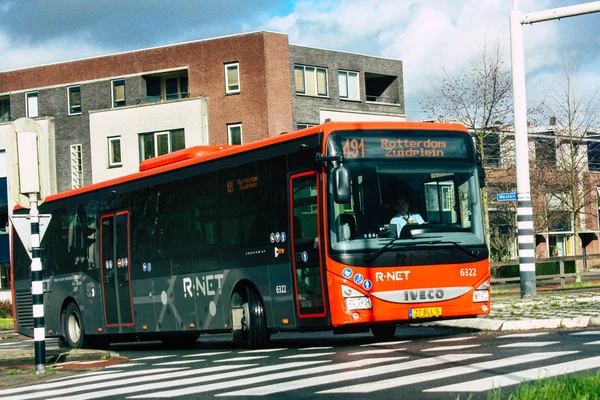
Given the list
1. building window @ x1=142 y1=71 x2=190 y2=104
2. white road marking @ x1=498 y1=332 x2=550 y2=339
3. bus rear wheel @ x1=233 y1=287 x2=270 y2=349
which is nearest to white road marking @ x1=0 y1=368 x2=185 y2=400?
bus rear wheel @ x1=233 y1=287 x2=270 y2=349

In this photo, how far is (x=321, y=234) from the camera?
14.4 meters

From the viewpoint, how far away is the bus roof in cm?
1488

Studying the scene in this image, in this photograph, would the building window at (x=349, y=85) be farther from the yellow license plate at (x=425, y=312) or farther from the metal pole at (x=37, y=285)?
the metal pole at (x=37, y=285)

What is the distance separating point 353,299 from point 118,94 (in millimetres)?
40118

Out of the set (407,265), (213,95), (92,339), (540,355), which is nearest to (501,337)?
(407,265)

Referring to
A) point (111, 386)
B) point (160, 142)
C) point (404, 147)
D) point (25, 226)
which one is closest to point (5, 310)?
point (160, 142)

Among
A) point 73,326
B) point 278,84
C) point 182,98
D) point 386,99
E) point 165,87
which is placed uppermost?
point 165,87

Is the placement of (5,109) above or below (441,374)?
above

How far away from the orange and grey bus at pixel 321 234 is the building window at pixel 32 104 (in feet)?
126

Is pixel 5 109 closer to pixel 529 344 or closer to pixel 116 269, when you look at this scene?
pixel 116 269

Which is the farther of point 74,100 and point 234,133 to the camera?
point 74,100

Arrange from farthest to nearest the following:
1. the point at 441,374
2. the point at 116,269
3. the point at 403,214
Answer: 1. the point at 116,269
2. the point at 403,214
3. the point at 441,374

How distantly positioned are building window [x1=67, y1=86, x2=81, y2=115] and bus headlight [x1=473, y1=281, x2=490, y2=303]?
41.2 metres

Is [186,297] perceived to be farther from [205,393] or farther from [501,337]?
[205,393]
